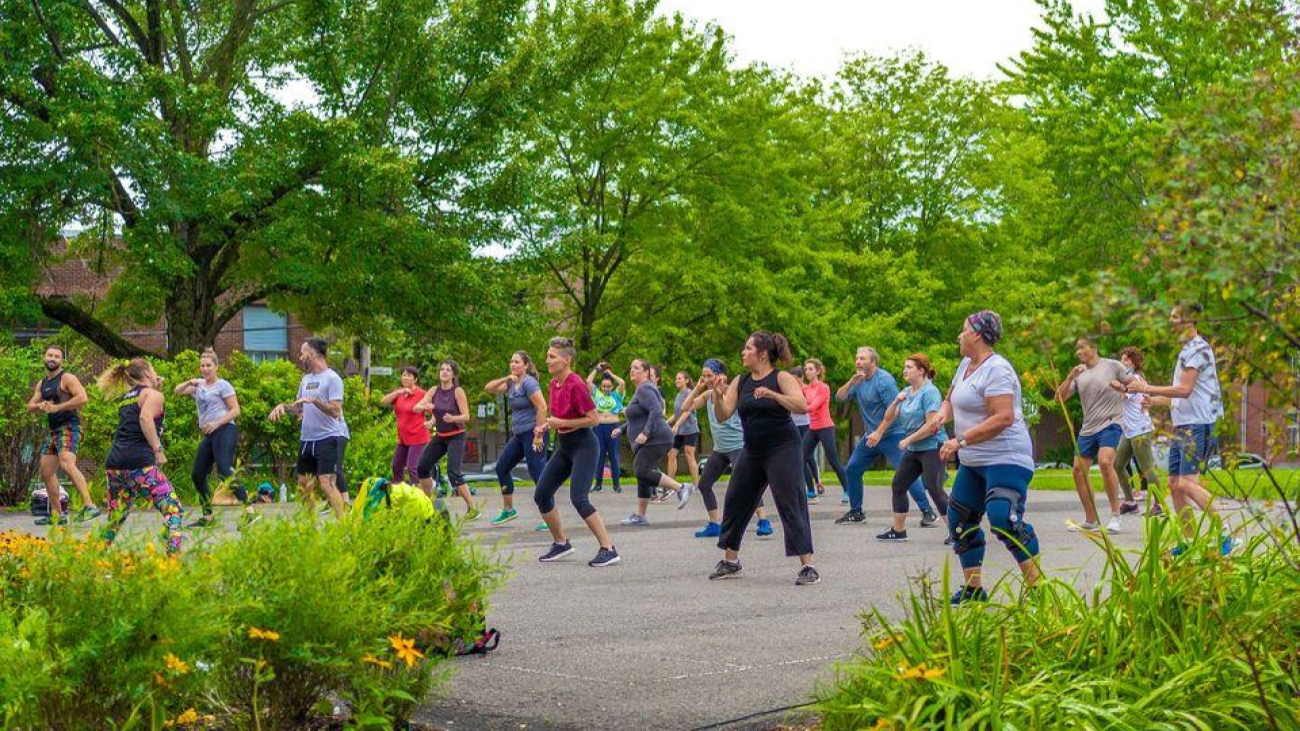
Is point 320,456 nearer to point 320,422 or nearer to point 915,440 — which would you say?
point 320,422

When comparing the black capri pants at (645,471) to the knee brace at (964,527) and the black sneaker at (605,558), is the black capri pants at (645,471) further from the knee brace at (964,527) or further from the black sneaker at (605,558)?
the knee brace at (964,527)

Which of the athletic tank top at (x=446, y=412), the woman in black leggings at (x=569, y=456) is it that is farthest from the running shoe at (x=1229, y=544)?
the athletic tank top at (x=446, y=412)

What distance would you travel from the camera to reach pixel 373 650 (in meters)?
4.71

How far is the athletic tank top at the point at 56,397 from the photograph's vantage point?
16.0 m

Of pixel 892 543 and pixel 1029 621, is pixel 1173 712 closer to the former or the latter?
pixel 1029 621

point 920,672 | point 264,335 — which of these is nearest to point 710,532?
point 920,672

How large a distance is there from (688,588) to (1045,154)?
30.8 meters

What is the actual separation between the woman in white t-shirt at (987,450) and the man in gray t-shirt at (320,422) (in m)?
6.80

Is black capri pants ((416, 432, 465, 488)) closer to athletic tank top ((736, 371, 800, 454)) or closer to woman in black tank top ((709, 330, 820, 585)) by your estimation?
woman in black tank top ((709, 330, 820, 585))

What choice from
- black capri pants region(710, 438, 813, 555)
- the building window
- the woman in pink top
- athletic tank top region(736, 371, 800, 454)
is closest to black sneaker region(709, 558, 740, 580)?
black capri pants region(710, 438, 813, 555)

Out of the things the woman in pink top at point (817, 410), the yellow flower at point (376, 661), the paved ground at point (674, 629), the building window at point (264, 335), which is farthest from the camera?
the building window at point (264, 335)

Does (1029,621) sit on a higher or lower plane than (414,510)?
lower

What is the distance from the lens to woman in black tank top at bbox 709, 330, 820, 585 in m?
10.1

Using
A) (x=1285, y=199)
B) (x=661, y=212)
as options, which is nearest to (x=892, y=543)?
(x=1285, y=199)
